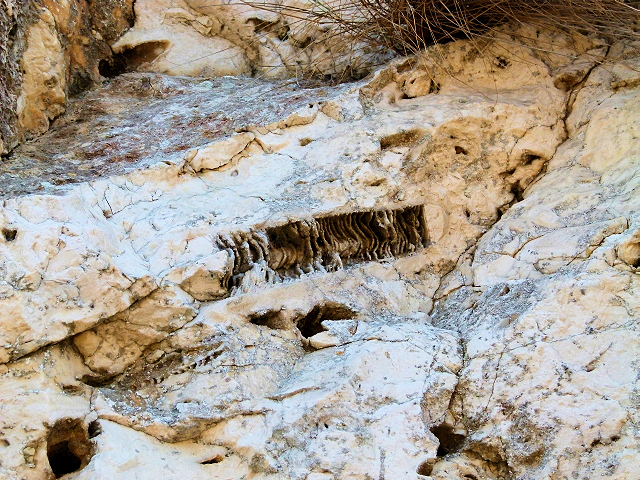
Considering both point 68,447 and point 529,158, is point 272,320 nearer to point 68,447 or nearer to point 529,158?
point 68,447

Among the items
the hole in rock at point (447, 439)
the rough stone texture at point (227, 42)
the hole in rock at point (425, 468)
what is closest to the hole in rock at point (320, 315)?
the hole in rock at point (447, 439)

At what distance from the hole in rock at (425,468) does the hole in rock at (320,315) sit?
584 millimetres

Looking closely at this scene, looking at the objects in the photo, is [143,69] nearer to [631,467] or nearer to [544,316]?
[544,316]

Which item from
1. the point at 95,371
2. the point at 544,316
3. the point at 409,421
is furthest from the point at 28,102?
the point at 544,316

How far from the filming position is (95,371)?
6.22ft

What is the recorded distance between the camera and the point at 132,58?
3141 millimetres

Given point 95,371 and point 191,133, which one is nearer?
point 95,371

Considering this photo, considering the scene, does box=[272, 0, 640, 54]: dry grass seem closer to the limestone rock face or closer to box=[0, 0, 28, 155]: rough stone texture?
the limestone rock face

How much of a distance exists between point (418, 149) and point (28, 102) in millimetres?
1472

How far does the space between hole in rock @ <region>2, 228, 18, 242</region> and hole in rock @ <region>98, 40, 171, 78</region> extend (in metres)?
1.43

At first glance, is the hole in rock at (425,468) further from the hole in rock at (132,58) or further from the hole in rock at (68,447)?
the hole in rock at (132,58)

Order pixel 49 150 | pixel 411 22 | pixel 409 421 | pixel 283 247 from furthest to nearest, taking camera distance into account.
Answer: pixel 411 22 < pixel 49 150 < pixel 283 247 < pixel 409 421

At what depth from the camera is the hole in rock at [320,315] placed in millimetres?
2168

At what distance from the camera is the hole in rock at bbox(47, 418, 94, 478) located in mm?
1703
